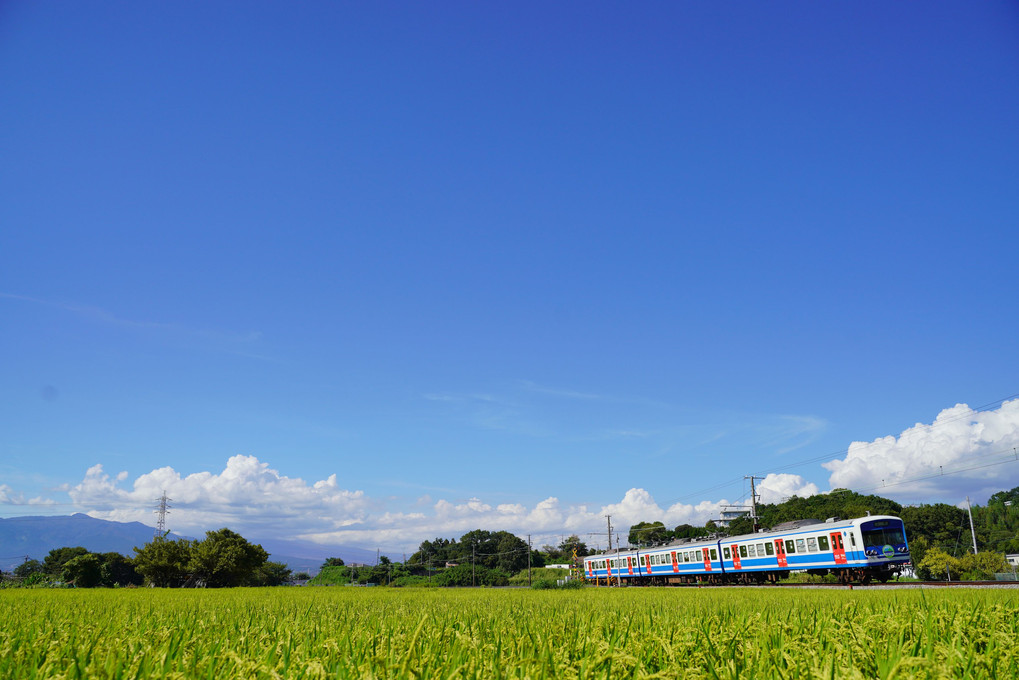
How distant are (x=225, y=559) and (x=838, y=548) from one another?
3132 centimetres

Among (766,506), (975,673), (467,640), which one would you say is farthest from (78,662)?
(766,506)

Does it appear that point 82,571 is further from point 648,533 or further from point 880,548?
point 648,533

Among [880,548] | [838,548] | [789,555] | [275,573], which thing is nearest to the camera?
[880,548]

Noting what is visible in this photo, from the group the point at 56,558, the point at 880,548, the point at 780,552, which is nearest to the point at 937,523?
the point at 780,552

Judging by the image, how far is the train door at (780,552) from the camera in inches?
1164

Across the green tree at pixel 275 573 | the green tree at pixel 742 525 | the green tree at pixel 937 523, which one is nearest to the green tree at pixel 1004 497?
the green tree at pixel 937 523

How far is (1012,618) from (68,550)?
96413 millimetres

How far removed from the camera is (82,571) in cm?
4597

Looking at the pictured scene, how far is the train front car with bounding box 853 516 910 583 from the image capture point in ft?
84.7

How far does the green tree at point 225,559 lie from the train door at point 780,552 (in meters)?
29.2

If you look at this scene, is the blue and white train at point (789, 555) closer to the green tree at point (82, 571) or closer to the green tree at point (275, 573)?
the green tree at point (275, 573)

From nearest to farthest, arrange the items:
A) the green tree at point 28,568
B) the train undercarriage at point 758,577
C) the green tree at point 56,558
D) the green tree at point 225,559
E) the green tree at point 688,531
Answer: the train undercarriage at point 758,577
the green tree at point 225,559
the green tree at point 28,568
the green tree at point 56,558
the green tree at point 688,531

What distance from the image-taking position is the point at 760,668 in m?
2.09

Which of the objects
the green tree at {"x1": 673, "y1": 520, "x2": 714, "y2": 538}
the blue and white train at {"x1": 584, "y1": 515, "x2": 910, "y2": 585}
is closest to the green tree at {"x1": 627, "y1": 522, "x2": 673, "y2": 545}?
the green tree at {"x1": 673, "y1": 520, "x2": 714, "y2": 538}
